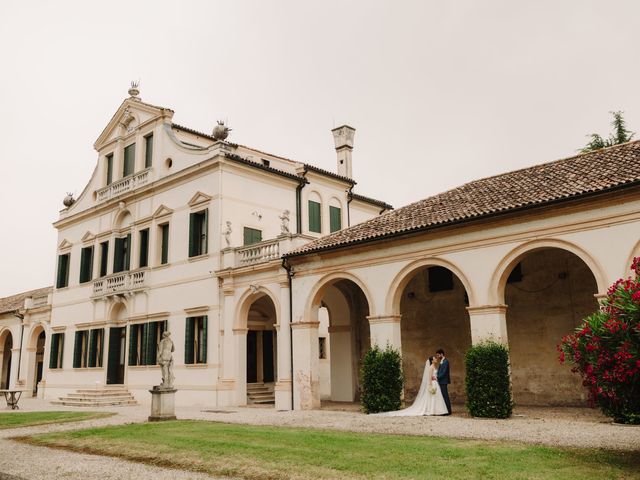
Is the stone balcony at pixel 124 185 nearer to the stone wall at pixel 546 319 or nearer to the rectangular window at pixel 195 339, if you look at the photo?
the rectangular window at pixel 195 339

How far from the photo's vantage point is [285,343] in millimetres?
19391

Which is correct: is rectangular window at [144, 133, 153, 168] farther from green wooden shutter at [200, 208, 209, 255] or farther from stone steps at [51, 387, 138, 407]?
stone steps at [51, 387, 138, 407]

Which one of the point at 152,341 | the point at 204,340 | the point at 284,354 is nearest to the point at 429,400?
the point at 284,354

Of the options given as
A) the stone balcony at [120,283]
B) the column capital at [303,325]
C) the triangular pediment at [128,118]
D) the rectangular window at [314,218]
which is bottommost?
the column capital at [303,325]

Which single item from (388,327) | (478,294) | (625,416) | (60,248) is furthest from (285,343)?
(60,248)

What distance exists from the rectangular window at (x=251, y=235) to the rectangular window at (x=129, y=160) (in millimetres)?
7936

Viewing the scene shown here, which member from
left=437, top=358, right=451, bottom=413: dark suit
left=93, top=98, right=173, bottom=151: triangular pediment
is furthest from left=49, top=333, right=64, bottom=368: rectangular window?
left=437, top=358, right=451, bottom=413: dark suit

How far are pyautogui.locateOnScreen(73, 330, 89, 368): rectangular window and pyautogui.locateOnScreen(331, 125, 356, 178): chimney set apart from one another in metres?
14.7

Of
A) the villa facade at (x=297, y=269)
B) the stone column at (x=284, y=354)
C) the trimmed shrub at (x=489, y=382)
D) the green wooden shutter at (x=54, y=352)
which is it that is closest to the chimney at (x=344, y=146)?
the villa facade at (x=297, y=269)

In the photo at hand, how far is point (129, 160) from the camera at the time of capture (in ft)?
91.0

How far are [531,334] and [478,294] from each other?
3.57 metres

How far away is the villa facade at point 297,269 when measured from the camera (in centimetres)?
1485

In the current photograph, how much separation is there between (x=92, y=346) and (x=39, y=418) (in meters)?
9.58

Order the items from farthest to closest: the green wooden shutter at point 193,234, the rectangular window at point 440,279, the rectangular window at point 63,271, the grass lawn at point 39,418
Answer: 1. the rectangular window at point 63,271
2. the green wooden shutter at point 193,234
3. the rectangular window at point 440,279
4. the grass lawn at point 39,418
